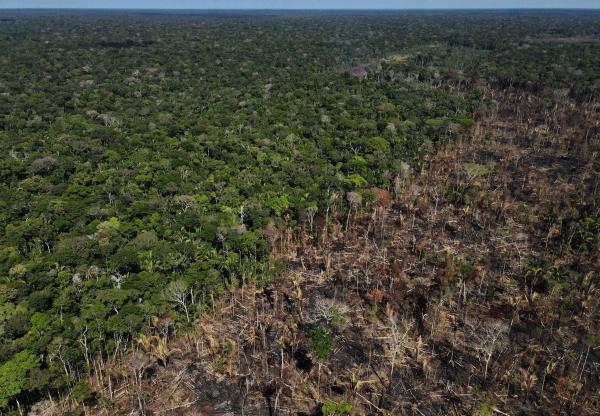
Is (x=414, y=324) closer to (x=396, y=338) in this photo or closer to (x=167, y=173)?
(x=396, y=338)

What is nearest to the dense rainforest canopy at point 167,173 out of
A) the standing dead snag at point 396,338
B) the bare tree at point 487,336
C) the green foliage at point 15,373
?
the green foliage at point 15,373

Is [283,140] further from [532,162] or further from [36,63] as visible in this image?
[36,63]

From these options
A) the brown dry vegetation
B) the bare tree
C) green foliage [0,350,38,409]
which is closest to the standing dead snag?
the brown dry vegetation

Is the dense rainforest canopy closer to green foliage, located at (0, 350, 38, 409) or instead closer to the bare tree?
green foliage, located at (0, 350, 38, 409)

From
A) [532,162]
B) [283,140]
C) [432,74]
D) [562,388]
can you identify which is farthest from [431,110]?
[562,388]

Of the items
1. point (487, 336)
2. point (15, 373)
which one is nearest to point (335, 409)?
point (487, 336)

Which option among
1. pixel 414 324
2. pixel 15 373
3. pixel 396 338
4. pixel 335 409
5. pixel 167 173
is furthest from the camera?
pixel 167 173
